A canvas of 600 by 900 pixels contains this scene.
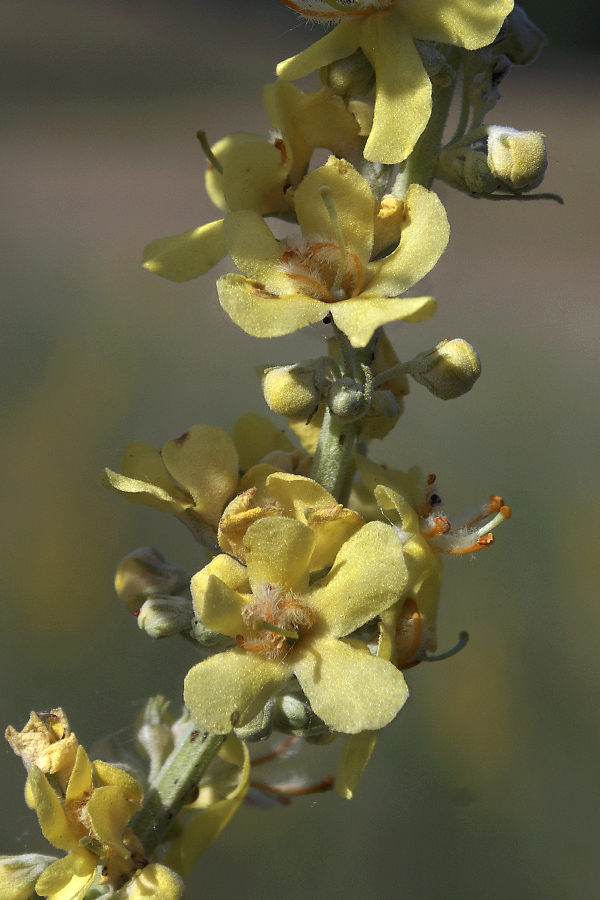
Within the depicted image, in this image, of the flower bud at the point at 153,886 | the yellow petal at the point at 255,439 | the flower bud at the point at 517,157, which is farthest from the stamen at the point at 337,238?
the flower bud at the point at 153,886

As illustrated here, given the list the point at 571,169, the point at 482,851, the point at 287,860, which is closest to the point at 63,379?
the point at 287,860

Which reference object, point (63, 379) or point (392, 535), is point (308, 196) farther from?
point (63, 379)

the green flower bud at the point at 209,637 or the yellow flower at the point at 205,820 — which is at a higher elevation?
the green flower bud at the point at 209,637

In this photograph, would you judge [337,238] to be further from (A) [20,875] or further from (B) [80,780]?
(A) [20,875]

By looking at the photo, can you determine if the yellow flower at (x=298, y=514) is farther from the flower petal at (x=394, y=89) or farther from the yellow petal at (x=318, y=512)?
the flower petal at (x=394, y=89)

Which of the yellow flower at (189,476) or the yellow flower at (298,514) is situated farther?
the yellow flower at (189,476)

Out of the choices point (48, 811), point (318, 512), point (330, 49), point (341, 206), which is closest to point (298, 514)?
point (318, 512)

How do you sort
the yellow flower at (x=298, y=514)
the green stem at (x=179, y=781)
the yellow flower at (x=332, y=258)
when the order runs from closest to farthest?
the yellow flower at (x=332, y=258), the yellow flower at (x=298, y=514), the green stem at (x=179, y=781)
